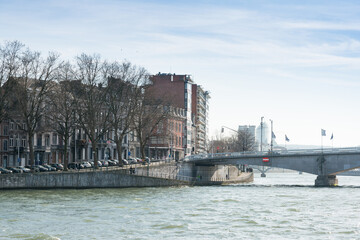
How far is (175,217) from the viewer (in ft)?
189

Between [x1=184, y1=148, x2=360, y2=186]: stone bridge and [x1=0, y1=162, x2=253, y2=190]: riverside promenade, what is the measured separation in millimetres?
7015

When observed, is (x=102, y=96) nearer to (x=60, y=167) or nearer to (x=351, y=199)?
(x=60, y=167)

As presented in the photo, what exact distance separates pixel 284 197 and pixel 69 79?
3576cm

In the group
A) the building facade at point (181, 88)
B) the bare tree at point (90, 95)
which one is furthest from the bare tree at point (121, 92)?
the building facade at point (181, 88)

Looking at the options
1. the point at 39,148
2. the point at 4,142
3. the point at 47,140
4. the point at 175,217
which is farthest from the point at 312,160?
the point at 175,217

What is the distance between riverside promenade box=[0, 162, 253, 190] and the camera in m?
95.1

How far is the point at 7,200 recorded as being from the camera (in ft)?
241

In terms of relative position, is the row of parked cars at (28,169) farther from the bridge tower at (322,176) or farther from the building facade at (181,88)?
the building facade at (181,88)

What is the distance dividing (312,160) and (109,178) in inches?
1402

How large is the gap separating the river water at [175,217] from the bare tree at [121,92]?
96.1 ft

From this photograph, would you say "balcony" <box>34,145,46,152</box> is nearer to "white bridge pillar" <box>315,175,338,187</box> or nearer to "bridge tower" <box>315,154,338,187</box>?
"bridge tower" <box>315,154,338,187</box>

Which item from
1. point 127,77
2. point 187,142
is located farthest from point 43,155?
point 187,142

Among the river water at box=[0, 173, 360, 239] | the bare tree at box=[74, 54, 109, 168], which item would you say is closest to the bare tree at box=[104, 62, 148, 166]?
the bare tree at box=[74, 54, 109, 168]

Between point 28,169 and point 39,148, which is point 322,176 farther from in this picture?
point 39,148
